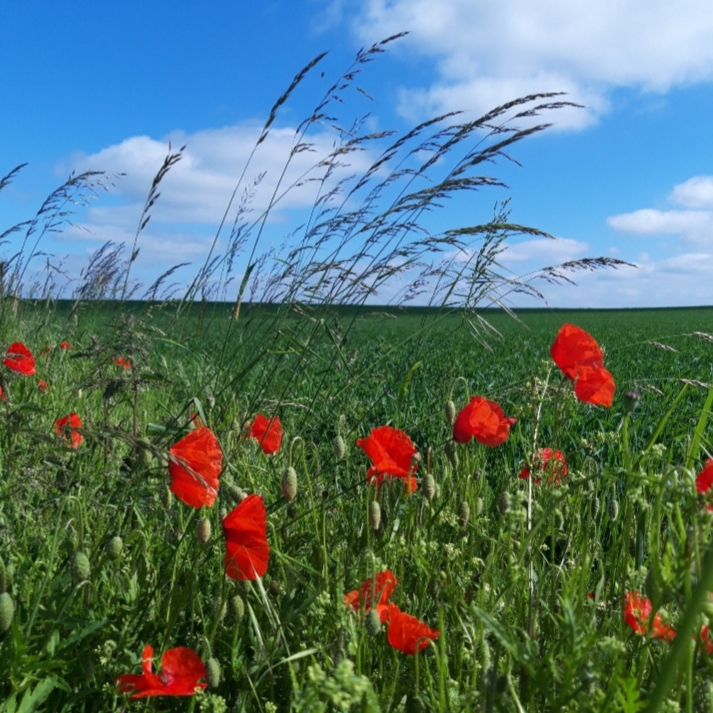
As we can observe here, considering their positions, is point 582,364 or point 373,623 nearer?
point 373,623

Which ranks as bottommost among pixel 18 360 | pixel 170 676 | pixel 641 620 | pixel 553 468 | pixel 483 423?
pixel 170 676

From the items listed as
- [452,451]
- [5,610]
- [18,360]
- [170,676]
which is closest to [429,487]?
[452,451]

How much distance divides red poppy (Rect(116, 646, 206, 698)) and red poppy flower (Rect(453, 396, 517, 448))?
71 centimetres

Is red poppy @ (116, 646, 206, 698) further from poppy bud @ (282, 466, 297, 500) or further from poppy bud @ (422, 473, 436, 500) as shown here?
poppy bud @ (422, 473, 436, 500)

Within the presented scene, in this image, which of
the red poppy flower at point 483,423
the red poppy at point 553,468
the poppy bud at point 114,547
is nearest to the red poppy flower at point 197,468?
the poppy bud at point 114,547

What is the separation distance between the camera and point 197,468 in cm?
130

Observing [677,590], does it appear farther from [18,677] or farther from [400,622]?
[18,677]

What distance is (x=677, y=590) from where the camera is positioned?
89 centimetres

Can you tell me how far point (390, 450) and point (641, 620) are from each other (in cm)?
54

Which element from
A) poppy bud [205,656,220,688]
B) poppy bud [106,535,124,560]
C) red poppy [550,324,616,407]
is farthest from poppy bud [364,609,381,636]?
red poppy [550,324,616,407]

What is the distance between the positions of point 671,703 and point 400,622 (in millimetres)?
401

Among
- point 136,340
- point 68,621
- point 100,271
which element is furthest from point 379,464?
point 100,271

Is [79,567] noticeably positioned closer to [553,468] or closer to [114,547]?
[114,547]

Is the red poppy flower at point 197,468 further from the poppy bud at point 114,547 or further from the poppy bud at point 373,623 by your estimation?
the poppy bud at point 373,623
